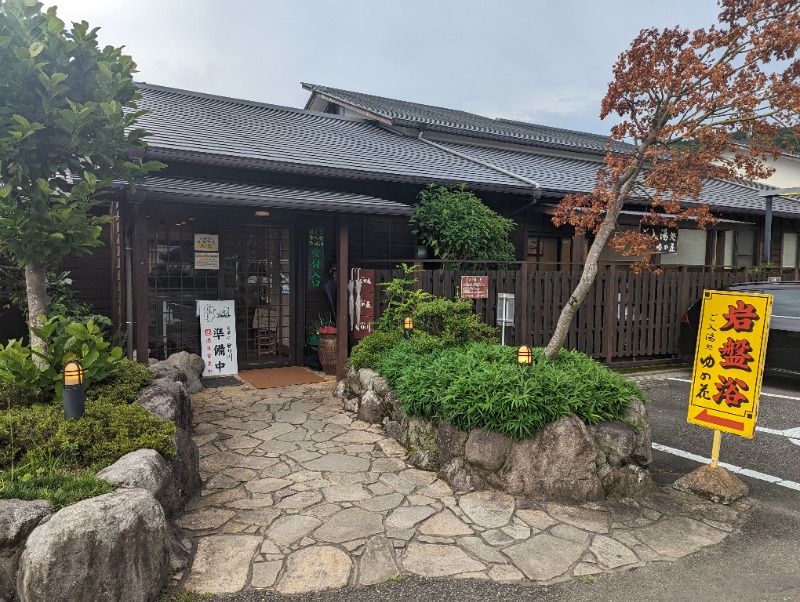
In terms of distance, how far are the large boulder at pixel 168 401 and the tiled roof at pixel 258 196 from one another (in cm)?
252

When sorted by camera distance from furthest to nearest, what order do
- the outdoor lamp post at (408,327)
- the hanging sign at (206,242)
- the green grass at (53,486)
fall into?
1. the hanging sign at (206,242)
2. the outdoor lamp post at (408,327)
3. the green grass at (53,486)

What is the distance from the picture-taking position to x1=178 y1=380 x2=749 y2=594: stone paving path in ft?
10.8

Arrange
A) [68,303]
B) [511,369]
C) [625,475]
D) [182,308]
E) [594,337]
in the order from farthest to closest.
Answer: [594,337]
[182,308]
[68,303]
[511,369]
[625,475]

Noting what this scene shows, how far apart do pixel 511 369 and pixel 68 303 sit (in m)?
6.22

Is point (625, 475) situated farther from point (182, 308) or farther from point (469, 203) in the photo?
point (182, 308)

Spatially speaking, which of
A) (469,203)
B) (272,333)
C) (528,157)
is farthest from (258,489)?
(528,157)

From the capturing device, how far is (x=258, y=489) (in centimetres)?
446

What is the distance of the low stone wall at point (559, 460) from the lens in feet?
14.0

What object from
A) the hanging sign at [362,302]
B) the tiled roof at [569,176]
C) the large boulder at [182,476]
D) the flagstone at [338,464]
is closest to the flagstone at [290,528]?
the large boulder at [182,476]

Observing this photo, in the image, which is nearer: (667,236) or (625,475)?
(625,475)

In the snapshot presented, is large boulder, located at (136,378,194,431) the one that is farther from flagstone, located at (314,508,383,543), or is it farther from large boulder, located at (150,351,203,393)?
large boulder, located at (150,351,203,393)

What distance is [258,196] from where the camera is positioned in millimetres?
7477

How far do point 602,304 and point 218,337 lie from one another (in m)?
6.72

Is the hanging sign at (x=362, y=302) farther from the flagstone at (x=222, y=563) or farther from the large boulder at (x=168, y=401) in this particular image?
the flagstone at (x=222, y=563)
